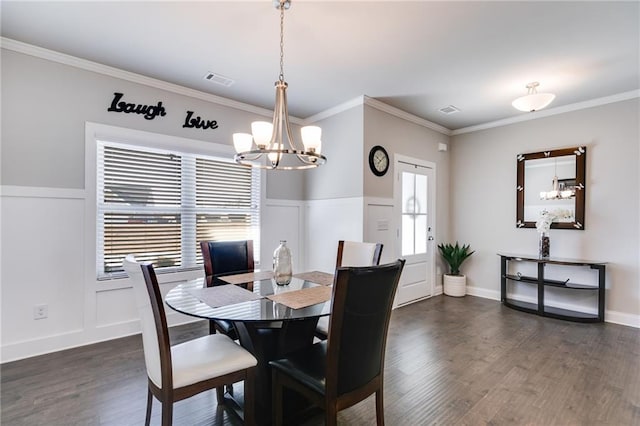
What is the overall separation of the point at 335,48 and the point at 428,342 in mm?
2909

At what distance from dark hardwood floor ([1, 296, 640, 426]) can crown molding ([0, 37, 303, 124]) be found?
8.71 ft

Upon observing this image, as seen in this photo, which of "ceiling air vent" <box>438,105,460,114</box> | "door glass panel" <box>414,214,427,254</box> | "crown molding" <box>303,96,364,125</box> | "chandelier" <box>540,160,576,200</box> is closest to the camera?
"crown molding" <box>303,96,364,125</box>

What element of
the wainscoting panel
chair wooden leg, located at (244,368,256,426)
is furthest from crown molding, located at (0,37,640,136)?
chair wooden leg, located at (244,368,256,426)

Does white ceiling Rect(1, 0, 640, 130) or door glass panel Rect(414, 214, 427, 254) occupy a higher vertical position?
white ceiling Rect(1, 0, 640, 130)

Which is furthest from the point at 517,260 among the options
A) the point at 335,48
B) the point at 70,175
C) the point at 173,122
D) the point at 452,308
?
the point at 70,175

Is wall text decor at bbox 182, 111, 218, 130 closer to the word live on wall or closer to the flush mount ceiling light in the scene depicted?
the word live on wall

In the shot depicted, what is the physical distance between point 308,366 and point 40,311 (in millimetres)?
2705

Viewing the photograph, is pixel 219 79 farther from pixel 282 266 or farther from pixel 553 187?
pixel 553 187

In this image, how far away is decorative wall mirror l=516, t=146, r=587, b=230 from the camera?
392 centimetres

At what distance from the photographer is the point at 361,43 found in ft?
8.61

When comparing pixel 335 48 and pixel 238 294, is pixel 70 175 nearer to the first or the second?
pixel 238 294

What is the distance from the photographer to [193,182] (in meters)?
3.69

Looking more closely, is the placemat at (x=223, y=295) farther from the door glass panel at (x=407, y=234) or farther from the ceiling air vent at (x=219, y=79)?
the door glass panel at (x=407, y=234)

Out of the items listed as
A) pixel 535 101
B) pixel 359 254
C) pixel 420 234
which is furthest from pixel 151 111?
pixel 535 101
